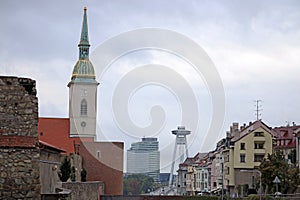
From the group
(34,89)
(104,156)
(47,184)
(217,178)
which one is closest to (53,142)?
(104,156)

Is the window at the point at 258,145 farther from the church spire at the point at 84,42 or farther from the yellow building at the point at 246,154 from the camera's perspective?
the church spire at the point at 84,42

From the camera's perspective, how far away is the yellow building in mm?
73375

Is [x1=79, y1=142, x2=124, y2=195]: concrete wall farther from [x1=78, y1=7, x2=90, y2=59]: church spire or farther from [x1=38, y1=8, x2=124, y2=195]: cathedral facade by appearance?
[x1=78, y1=7, x2=90, y2=59]: church spire

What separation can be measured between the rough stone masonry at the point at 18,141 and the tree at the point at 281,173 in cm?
4218

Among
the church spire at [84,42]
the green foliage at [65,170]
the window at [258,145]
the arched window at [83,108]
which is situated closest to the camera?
the green foliage at [65,170]

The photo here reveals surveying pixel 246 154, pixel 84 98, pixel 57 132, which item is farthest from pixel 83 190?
pixel 84 98

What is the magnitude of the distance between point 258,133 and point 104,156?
20644mm

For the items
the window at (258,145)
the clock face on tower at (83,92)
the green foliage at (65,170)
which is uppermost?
the clock face on tower at (83,92)

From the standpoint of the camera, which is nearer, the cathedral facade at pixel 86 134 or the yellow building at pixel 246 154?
the yellow building at pixel 246 154

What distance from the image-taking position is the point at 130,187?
122m

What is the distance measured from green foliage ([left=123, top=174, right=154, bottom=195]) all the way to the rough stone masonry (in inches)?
3920

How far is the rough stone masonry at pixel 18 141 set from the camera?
48.1 feet

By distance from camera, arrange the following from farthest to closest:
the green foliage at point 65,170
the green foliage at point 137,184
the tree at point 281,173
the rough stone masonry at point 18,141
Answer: the green foliage at point 137,184, the green foliage at point 65,170, the tree at point 281,173, the rough stone masonry at point 18,141

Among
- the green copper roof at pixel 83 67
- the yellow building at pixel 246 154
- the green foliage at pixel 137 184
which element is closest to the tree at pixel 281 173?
the yellow building at pixel 246 154
